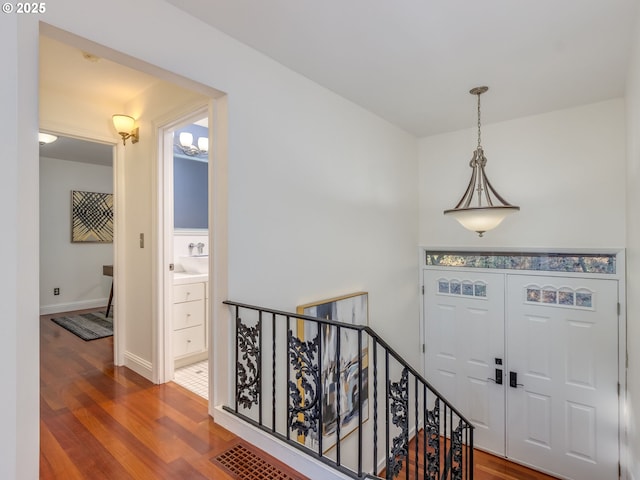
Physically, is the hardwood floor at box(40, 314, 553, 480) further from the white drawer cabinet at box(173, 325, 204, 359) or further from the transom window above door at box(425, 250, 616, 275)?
the transom window above door at box(425, 250, 616, 275)

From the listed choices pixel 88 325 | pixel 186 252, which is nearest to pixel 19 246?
pixel 186 252

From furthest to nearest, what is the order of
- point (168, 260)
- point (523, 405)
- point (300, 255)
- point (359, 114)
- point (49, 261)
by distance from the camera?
point (49, 261)
point (523, 405)
point (359, 114)
point (168, 260)
point (300, 255)

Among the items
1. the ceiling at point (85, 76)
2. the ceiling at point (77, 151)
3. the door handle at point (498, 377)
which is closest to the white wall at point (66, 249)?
the ceiling at point (77, 151)

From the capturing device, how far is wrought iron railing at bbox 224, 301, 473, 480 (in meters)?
1.77

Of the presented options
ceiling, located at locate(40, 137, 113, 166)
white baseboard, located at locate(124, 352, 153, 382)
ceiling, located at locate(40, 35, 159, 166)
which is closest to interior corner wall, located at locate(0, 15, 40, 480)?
ceiling, located at locate(40, 35, 159, 166)

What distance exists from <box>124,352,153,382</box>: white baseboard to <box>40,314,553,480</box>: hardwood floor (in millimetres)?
49

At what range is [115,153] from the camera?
10.8 ft

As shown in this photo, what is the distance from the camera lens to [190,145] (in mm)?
4145

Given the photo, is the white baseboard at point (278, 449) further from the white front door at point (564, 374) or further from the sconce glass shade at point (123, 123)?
the white front door at point (564, 374)

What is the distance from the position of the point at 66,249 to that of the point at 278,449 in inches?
225

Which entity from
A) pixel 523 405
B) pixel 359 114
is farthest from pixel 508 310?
pixel 359 114

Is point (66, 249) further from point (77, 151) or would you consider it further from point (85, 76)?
point (85, 76)

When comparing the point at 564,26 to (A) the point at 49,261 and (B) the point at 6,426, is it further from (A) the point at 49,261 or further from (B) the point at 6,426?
(A) the point at 49,261

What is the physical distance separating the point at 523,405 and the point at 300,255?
123 inches
